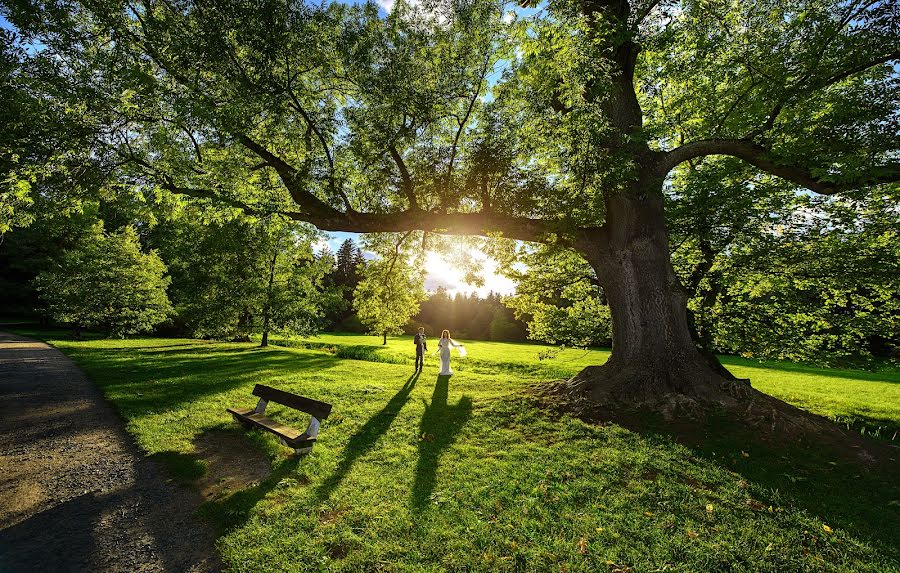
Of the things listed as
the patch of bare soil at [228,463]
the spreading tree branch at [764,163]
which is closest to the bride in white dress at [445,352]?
the patch of bare soil at [228,463]

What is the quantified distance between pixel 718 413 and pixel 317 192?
39.6 feet

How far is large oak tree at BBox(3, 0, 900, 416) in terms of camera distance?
800cm

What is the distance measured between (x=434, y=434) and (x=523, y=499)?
341 centimetres

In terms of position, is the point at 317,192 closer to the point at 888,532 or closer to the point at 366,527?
the point at 366,527

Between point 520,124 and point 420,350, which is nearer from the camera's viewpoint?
point 520,124

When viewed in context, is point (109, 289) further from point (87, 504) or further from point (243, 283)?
point (87, 504)

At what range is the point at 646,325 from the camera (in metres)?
9.63

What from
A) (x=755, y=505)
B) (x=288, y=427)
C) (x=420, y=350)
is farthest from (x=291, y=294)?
(x=755, y=505)

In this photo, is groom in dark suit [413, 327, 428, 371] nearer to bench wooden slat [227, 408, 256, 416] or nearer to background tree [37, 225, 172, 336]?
bench wooden slat [227, 408, 256, 416]

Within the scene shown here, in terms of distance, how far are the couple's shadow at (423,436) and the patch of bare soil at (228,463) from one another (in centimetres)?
135

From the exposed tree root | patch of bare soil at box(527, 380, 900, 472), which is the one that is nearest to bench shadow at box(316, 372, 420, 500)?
the exposed tree root

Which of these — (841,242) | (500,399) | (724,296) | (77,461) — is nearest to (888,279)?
(841,242)

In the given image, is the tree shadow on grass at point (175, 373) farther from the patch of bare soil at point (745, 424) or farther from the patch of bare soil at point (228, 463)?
the patch of bare soil at point (745, 424)

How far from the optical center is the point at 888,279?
10.0 m
